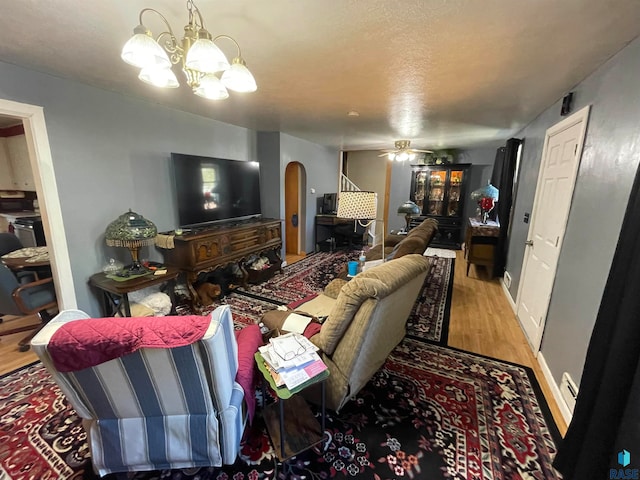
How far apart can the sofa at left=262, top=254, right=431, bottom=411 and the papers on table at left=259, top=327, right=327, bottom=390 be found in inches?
7.5

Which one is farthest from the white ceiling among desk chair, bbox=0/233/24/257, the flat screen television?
desk chair, bbox=0/233/24/257

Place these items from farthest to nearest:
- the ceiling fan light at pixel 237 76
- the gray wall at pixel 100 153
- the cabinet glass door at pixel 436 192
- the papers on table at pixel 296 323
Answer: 1. the cabinet glass door at pixel 436 192
2. the gray wall at pixel 100 153
3. the papers on table at pixel 296 323
4. the ceiling fan light at pixel 237 76

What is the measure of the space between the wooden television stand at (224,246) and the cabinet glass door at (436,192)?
382 cm

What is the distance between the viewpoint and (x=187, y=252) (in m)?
2.94

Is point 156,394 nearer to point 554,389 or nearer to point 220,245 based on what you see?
point 220,245

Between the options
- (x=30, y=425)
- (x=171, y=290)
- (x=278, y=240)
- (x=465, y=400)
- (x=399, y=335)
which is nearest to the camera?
(x=30, y=425)

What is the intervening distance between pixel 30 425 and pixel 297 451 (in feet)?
5.40

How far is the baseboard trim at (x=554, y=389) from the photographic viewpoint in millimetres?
1673

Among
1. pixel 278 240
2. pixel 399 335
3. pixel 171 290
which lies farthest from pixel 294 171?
pixel 399 335

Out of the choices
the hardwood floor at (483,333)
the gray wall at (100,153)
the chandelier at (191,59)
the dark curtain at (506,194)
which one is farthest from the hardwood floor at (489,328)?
the gray wall at (100,153)

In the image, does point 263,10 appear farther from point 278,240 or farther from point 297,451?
point 278,240

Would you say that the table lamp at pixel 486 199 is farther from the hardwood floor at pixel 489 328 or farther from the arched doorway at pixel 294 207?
the arched doorway at pixel 294 207

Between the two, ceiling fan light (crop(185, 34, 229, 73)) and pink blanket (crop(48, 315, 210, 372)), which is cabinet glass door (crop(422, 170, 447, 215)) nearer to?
ceiling fan light (crop(185, 34, 229, 73))

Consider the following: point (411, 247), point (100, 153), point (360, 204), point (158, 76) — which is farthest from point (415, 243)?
point (100, 153)
